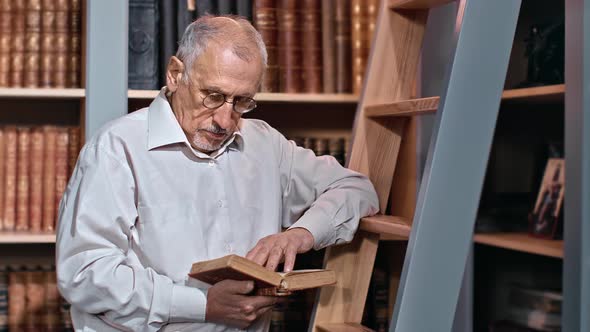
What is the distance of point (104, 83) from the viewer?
198 cm

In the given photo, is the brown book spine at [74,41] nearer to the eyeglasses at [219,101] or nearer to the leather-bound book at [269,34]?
the leather-bound book at [269,34]

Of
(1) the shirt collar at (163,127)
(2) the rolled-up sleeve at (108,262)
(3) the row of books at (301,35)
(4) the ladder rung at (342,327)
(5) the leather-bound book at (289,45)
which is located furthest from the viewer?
(5) the leather-bound book at (289,45)

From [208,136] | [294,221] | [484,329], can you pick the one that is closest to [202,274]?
[208,136]

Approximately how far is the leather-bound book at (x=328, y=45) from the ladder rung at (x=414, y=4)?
17.2 inches

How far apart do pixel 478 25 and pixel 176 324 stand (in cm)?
85

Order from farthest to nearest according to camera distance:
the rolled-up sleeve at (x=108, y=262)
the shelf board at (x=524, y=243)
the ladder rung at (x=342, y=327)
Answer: the shelf board at (x=524, y=243)
the ladder rung at (x=342, y=327)
the rolled-up sleeve at (x=108, y=262)

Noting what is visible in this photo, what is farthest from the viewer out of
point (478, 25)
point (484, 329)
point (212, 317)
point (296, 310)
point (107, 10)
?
point (484, 329)

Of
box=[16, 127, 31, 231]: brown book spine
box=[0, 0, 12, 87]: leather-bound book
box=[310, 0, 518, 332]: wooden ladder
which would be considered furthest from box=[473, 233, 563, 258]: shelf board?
box=[0, 0, 12, 87]: leather-bound book

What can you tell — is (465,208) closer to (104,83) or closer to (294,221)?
(294,221)

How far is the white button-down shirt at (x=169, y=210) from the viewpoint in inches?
64.7

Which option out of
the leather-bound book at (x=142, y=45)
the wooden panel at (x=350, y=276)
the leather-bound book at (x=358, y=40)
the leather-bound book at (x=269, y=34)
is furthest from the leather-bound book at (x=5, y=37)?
the wooden panel at (x=350, y=276)

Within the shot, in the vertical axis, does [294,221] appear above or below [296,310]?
above

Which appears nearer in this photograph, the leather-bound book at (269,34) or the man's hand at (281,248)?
the man's hand at (281,248)

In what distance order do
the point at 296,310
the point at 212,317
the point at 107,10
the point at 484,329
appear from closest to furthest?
the point at 212,317
the point at 107,10
the point at 296,310
the point at 484,329
